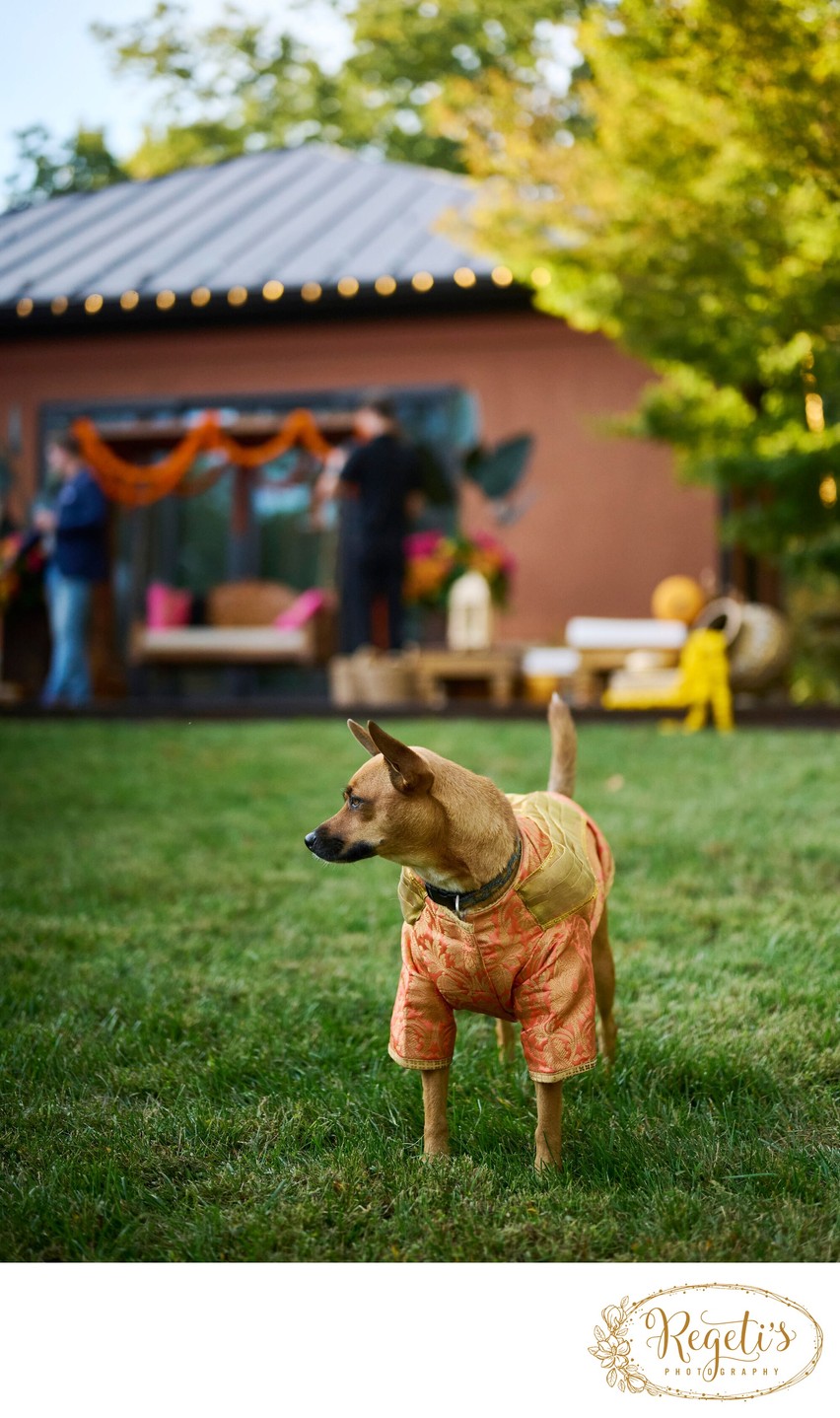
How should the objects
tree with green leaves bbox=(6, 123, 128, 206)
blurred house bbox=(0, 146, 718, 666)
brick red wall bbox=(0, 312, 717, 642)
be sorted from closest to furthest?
tree with green leaves bbox=(6, 123, 128, 206)
blurred house bbox=(0, 146, 718, 666)
brick red wall bbox=(0, 312, 717, 642)

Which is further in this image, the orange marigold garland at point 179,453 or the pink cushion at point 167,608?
the pink cushion at point 167,608

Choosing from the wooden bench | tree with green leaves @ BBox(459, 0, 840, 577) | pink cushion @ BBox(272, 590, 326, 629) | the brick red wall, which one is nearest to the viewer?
tree with green leaves @ BBox(459, 0, 840, 577)

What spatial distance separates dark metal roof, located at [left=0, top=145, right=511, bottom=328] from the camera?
9.64 m

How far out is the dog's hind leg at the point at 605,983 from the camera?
2.29 meters

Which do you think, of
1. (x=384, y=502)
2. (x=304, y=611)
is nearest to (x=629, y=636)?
(x=384, y=502)

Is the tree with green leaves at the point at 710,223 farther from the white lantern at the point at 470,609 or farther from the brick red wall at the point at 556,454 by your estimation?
the white lantern at the point at 470,609

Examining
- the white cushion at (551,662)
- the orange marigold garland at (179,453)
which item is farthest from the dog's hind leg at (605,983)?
the orange marigold garland at (179,453)

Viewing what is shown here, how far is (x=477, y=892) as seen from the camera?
1790mm

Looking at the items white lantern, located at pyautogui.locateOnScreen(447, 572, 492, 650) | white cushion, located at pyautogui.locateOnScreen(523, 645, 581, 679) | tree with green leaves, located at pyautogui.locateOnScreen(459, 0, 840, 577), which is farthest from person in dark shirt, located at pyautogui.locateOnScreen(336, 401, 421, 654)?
tree with green leaves, located at pyautogui.locateOnScreen(459, 0, 840, 577)
